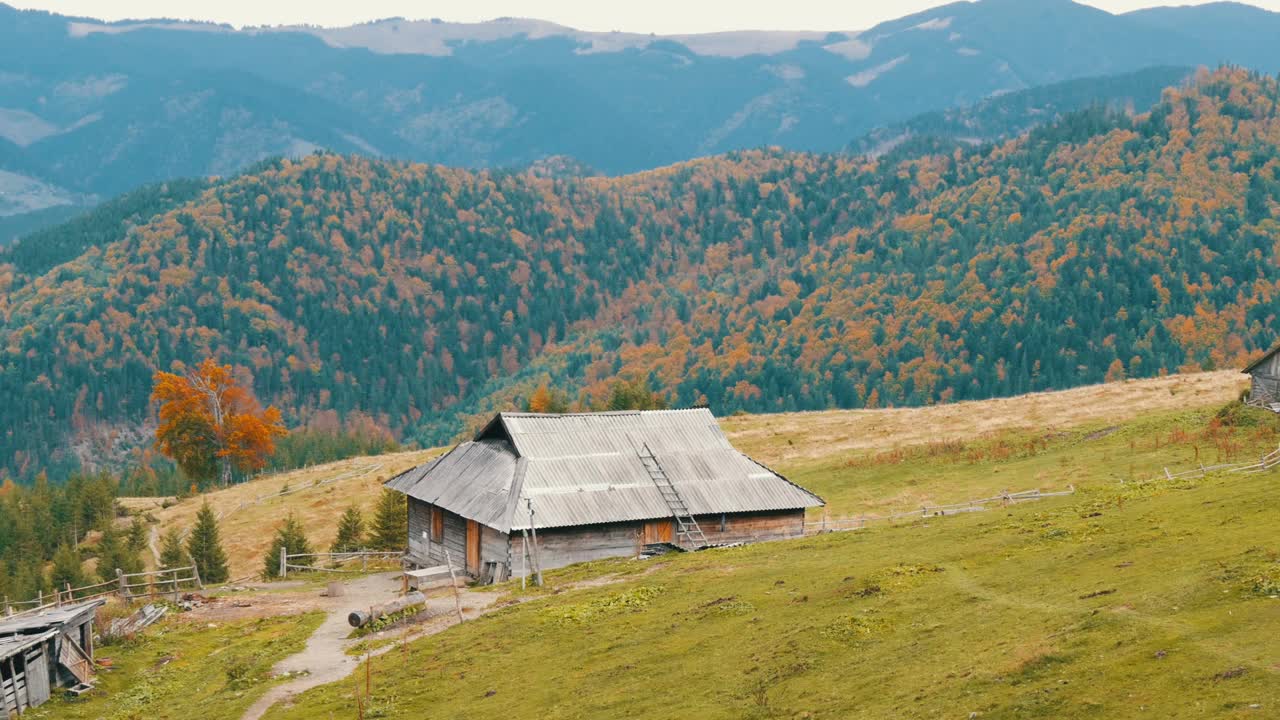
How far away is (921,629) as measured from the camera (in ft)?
94.3

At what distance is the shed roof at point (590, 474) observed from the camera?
167ft

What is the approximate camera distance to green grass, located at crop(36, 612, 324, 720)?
3538 cm

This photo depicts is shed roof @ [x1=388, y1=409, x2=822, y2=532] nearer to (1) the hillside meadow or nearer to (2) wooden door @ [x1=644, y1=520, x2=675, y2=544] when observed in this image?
(2) wooden door @ [x1=644, y1=520, x2=675, y2=544]

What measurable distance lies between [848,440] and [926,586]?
5671 centimetres

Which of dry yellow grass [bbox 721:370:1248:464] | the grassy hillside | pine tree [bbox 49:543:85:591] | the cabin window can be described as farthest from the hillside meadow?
pine tree [bbox 49:543:85:591]

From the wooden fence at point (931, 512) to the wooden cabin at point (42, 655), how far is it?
1133 inches

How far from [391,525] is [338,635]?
25.1 m

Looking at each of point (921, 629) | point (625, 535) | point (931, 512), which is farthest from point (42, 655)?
point (931, 512)

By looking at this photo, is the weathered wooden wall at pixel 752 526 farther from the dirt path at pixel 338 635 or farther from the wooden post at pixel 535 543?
the dirt path at pixel 338 635

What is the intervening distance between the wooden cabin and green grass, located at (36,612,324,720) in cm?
67

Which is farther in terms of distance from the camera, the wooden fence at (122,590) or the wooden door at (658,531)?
the wooden door at (658,531)

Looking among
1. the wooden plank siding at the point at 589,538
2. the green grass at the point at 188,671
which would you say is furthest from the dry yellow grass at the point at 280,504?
the green grass at the point at 188,671

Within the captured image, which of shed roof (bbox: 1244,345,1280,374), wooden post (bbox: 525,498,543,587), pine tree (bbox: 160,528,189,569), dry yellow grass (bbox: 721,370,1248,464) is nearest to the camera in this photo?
wooden post (bbox: 525,498,543,587)

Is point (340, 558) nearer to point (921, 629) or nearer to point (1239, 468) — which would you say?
point (921, 629)
